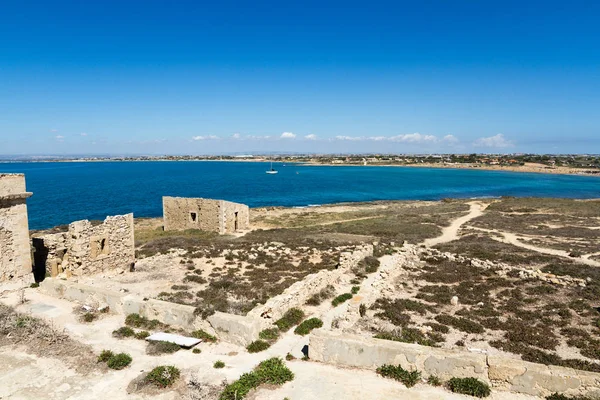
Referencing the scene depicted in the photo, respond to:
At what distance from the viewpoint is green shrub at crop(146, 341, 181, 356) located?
1064 cm

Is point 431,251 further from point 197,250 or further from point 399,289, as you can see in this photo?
point 197,250

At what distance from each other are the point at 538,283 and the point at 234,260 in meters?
17.2

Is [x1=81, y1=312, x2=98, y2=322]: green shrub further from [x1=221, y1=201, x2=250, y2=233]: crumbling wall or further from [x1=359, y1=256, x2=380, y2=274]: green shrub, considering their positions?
[x1=221, y1=201, x2=250, y2=233]: crumbling wall

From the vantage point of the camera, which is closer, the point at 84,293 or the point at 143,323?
the point at 143,323

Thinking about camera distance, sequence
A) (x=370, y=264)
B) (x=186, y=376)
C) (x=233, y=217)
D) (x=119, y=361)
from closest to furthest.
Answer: (x=186, y=376) → (x=119, y=361) → (x=370, y=264) → (x=233, y=217)

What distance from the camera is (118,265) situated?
70.2 feet

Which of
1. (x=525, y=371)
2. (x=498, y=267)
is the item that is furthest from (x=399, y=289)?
(x=525, y=371)

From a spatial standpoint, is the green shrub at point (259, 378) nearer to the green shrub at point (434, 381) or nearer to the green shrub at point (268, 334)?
the green shrub at point (268, 334)

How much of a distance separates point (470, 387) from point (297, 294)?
304 inches

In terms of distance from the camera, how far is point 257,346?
1104 centimetres

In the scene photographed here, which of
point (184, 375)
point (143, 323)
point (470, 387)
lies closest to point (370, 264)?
point (143, 323)

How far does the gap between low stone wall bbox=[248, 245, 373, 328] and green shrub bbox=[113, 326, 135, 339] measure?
373 cm

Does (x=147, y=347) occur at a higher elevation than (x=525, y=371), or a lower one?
lower

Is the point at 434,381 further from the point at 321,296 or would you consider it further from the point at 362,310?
the point at 321,296
